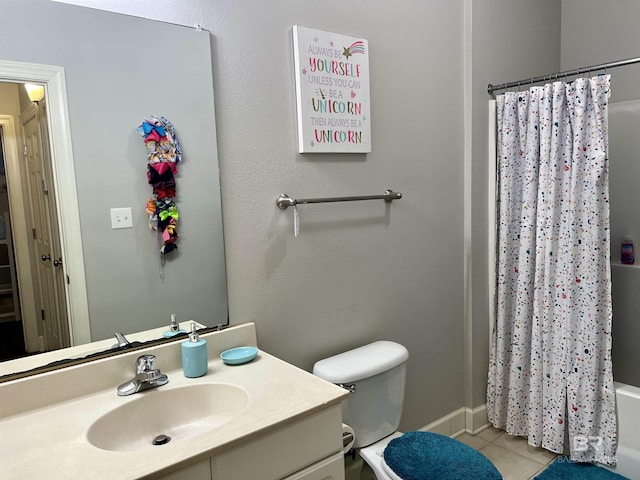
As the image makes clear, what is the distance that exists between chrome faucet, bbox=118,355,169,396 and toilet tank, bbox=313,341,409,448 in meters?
0.61

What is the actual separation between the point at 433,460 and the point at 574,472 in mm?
954

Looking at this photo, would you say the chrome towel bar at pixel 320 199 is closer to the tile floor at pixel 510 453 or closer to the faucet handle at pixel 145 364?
the faucet handle at pixel 145 364

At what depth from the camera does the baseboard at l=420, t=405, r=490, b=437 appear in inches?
95.4

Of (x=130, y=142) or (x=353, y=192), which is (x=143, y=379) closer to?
(x=130, y=142)

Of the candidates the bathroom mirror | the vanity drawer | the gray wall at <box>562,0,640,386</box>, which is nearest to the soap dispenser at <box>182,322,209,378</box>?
the bathroom mirror

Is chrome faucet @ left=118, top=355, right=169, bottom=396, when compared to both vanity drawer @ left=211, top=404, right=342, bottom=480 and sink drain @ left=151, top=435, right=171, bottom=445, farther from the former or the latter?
vanity drawer @ left=211, top=404, right=342, bottom=480

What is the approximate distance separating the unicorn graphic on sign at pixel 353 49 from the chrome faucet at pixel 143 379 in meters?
1.32

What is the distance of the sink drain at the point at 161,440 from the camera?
1.31m

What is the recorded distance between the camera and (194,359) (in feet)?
4.72

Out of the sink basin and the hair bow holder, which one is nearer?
the sink basin

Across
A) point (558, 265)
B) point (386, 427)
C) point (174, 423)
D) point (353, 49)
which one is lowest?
point (386, 427)

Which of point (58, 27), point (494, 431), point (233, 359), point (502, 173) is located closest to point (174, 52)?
point (58, 27)

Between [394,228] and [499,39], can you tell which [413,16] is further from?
[394,228]

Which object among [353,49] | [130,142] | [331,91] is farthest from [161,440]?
[353,49]
